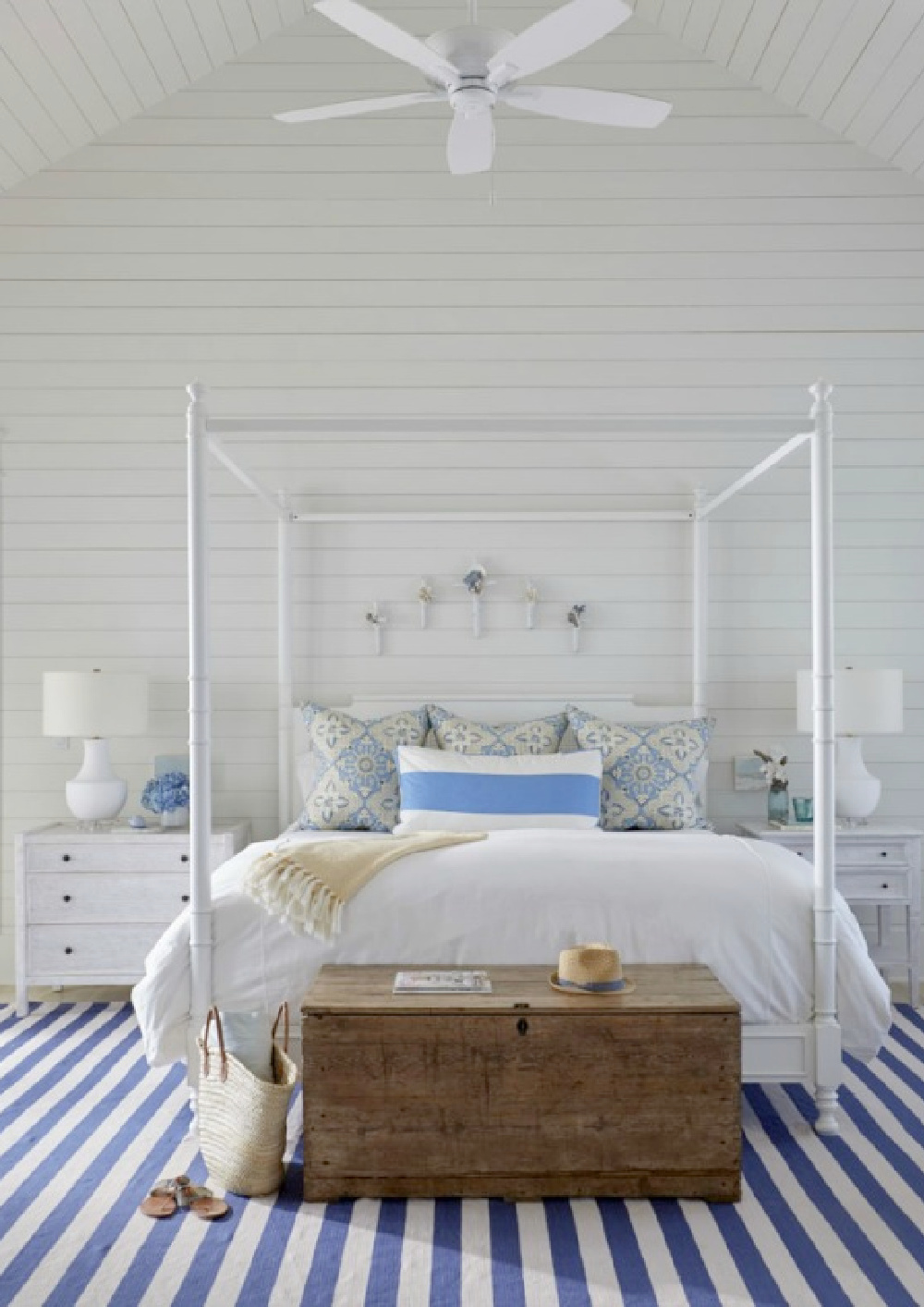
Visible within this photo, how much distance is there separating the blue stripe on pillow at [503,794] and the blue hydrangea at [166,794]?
0.91 metres

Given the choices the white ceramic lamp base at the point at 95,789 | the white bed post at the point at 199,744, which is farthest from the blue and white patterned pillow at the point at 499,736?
the white bed post at the point at 199,744

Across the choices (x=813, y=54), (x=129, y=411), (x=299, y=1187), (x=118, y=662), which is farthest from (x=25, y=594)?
(x=813, y=54)

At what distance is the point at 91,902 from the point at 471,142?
283 cm

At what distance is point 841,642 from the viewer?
4789 millimetres

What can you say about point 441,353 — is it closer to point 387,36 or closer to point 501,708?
point 501,708

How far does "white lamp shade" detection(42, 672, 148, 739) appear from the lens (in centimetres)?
431

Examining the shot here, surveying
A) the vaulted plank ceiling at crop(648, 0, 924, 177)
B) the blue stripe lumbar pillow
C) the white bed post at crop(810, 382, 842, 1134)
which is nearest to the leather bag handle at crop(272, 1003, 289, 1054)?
the blue stripe lumbar pillow

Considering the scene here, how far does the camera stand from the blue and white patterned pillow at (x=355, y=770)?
4.18 meters

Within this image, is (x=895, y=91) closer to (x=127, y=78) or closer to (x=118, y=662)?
(x=127, y=78)

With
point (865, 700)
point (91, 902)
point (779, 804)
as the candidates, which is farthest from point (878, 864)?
point (91, 902)

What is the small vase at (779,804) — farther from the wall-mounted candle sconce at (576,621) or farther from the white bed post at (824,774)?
the white bed post at (824,774)

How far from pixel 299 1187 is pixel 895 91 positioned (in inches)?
161

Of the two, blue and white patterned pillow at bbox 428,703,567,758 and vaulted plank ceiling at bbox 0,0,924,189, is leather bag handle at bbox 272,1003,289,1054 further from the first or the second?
vaulted plank ceiling at bbox 0,0,924,189

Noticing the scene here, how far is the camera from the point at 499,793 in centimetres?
399
